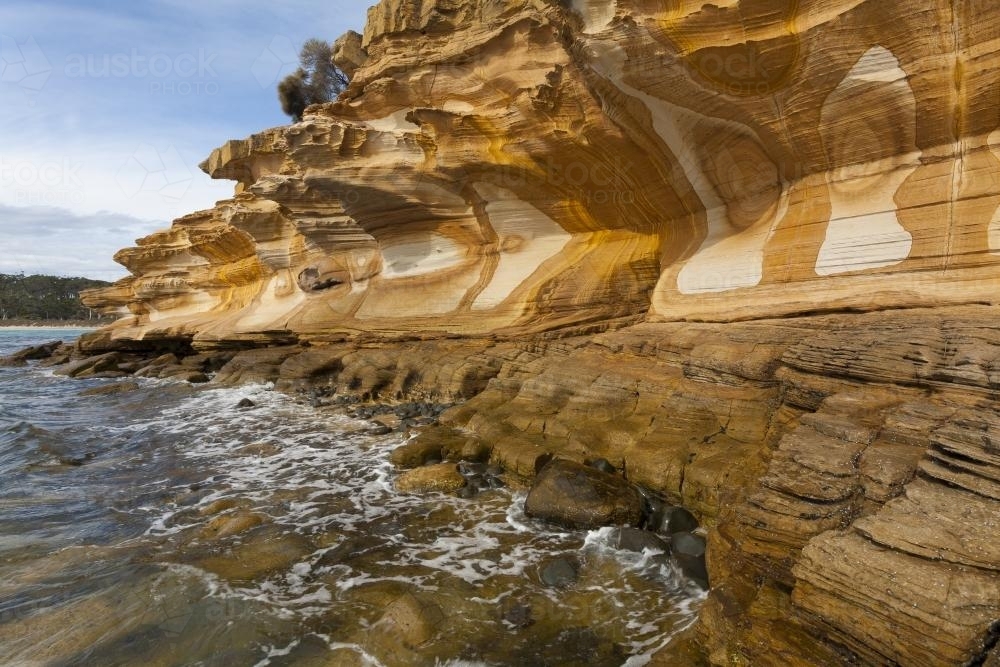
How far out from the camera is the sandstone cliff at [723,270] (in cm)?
281

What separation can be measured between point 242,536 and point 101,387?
12.1 metres

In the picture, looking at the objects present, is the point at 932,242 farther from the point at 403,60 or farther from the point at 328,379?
the point at 328,379

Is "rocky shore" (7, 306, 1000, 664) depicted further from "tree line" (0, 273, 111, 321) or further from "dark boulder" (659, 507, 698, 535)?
"tree line" (0, 273, 111, 321)

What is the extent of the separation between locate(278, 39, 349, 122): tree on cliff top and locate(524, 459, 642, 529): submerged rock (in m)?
21.2

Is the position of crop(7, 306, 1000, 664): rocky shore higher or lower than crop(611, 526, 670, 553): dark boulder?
higher

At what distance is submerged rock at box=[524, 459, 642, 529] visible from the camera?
4703 mm

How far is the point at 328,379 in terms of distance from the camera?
40.2 feet

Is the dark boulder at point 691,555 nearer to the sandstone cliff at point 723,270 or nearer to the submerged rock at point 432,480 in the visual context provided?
the sandstone cliff at point 723,270

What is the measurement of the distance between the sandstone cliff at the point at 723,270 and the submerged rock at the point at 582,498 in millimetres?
421

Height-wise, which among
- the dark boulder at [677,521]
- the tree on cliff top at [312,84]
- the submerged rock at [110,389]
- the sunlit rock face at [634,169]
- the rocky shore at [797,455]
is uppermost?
the tree on cliff top at [312,84]

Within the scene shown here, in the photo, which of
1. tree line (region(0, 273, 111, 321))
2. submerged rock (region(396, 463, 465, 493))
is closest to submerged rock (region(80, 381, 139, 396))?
submerged rock (region(396, 463, 465, 493))

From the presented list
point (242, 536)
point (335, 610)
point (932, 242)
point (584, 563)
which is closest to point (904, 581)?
point (584, 563)

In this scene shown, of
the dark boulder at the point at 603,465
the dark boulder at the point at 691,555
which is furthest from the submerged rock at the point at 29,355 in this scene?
the dark boulder at the point at 691,555

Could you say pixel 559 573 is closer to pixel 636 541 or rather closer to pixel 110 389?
pixel 636 541
